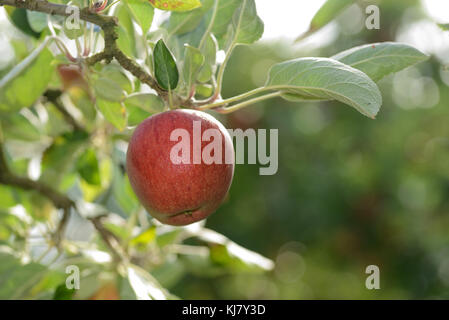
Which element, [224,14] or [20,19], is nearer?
[224,14]

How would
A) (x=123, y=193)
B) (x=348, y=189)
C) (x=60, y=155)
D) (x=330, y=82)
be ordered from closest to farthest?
(x=330, y=82), (x=60, y=155), (x=123, y=193), (x=348, y=189)

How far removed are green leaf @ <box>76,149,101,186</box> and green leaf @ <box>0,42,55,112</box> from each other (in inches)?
17.5

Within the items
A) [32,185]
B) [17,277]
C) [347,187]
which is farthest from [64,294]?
[347,187]

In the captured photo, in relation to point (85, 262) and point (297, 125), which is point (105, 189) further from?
point (297, 125)

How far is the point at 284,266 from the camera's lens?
10.3 ft

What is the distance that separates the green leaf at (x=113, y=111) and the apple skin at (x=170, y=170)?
120mm

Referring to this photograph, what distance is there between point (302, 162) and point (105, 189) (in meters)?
1.49

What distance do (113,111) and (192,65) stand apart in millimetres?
194

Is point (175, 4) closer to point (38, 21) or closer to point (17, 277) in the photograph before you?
point (38, 21)

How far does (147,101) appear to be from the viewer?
0.87 meters

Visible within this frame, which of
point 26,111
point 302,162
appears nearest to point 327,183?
point 302,162

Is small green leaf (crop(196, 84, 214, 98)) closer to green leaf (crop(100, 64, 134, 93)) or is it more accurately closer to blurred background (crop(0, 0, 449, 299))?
green leaf (crop(100, 64, 134, 93))

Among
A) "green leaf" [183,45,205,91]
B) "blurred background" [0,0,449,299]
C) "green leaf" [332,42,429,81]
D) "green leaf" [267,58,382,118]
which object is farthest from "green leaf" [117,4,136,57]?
"blurred background" [0,0,449,299]

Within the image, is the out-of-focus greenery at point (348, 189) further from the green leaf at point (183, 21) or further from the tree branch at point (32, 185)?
the green leaf at point (183, 21)
